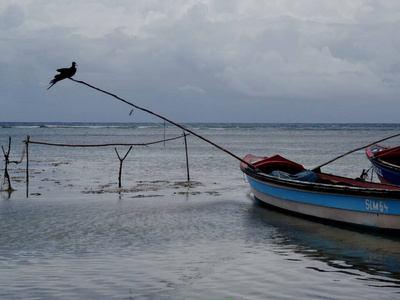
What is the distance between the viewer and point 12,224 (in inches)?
431

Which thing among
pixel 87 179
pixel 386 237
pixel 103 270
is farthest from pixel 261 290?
pixel 87 179

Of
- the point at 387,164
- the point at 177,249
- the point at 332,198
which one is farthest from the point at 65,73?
the point at 387,164

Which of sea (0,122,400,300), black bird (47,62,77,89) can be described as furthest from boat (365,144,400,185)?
black bird (47,62,77,89)

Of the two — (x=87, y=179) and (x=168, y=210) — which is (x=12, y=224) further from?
(x=87, y=179)

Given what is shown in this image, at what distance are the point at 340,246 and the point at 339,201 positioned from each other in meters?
1.55

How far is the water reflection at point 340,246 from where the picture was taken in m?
7.33

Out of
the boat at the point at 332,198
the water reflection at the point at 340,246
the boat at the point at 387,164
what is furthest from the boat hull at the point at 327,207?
the boat at the point at 387,164

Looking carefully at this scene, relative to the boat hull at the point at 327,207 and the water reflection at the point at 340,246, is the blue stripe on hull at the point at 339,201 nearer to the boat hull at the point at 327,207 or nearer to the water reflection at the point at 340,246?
the boat hull at the point at 327,207

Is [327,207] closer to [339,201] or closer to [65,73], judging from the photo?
[339,201]

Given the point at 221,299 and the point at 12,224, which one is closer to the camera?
the point at 221,299

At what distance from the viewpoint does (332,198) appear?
10477 millimetres

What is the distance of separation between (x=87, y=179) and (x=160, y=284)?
43.5ft

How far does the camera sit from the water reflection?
733 cm

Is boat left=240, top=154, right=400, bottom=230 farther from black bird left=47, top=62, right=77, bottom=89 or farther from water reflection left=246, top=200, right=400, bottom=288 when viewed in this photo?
black bird left=47, top=62, right=77, bottom=89
